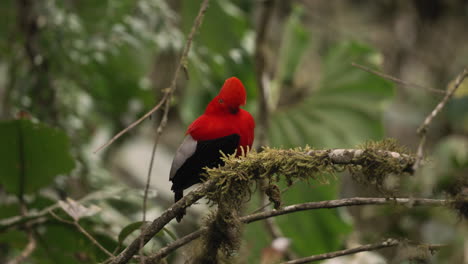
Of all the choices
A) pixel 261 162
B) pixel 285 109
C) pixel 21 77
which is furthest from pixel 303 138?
pixel 261 162

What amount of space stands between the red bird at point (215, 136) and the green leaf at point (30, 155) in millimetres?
761

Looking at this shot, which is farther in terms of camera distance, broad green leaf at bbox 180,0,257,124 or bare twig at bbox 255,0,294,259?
broad green leaf at bbox 180,0,257,124

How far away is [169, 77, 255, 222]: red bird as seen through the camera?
177 cm

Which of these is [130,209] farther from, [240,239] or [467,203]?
[467,203]

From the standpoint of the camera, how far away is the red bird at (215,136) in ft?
5.79

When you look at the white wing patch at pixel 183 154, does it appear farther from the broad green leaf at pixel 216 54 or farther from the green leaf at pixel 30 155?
the broad green leaf at pixel 216 54

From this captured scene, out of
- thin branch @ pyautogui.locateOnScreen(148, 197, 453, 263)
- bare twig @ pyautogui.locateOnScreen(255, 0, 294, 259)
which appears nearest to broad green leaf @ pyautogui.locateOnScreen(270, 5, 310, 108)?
bare twig @ pyautogui.locateOnScreen(255, 0, 294, 259)

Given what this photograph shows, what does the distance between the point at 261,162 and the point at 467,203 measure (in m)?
0.55

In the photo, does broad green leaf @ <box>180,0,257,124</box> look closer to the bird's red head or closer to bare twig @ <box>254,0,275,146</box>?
bare twig @ <box>254,0,275,146</box>

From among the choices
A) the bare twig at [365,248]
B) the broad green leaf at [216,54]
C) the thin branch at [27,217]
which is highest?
the broad green leaf at [216,54]

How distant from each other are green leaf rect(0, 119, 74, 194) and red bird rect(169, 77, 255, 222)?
0.76m

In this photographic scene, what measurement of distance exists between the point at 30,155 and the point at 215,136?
1015 millimetres

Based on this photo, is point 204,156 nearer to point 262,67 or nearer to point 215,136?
point 215,136

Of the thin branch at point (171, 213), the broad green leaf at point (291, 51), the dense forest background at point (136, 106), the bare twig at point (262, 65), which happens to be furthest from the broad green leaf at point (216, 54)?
the thin branch at point (171, 213)
